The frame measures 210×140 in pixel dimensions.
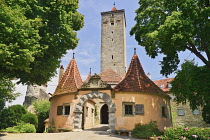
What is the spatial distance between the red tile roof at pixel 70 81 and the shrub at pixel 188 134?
25.6 ft

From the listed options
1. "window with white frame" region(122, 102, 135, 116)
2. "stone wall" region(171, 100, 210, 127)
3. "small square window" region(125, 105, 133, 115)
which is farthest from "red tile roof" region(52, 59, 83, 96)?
"stone wall" region(171, 100, 210, 127)

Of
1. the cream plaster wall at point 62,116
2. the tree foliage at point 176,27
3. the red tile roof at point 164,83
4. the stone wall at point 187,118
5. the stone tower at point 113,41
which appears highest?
the stone tower at point 113,41

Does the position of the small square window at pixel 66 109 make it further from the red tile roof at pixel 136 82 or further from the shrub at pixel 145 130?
the shrub at pixel 145 130

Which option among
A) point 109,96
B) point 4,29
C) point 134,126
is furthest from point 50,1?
point 134,126

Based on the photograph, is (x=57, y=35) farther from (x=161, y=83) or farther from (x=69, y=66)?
(x=161, y=83)

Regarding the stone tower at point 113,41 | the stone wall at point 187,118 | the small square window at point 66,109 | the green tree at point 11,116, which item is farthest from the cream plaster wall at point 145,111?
the stone tower at point 113,41

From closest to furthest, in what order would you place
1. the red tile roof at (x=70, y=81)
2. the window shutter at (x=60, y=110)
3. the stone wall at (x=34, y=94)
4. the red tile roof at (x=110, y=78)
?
the window shutter at (x=60, y=110) → the red tile roof at (x=70, y=81) → the red tile roof at (x=110, y=78) → the stone wall at (x=34, y=94)

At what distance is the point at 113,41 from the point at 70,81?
22327 millimetres

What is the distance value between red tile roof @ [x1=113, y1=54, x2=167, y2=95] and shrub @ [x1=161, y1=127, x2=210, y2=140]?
434 cm

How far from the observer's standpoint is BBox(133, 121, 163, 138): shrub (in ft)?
37.0

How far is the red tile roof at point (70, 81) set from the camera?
14.9 meters

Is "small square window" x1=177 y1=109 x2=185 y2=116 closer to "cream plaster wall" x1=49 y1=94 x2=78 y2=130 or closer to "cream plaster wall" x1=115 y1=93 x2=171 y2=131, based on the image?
"cream plaster wall" x1=115 y1=93 x2=171 y2=131

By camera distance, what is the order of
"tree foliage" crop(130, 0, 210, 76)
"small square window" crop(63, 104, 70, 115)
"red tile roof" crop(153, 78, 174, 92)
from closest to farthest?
"tree foliage" crop(130, 0, 210, 76) < "small square window" crop(63, 104, 70, 115) < "red tile roof" crop(153, 78, 174, 92)

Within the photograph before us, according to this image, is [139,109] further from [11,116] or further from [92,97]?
[11,116]
